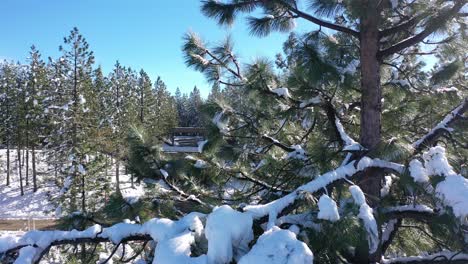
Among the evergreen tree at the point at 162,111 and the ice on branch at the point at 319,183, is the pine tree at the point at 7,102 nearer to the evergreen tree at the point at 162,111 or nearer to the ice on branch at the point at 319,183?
the evergreen tree at the point at 162,111

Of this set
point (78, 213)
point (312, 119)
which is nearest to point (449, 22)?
point (312, 119)

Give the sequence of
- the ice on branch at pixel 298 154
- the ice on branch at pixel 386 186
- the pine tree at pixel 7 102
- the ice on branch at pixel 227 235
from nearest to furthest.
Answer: the ice on branch at pixel 227 235 < the ice on branch at pixel 386 186 < the ice on branch at pixel 298 154 < the pine tree at pixel 7 102

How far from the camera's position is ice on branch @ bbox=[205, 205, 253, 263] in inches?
63.6

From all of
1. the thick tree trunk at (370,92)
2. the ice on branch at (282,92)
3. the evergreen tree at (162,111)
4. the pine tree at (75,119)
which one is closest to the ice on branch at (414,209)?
the thick tree trunk at (370,92)

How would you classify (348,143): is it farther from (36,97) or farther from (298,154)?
Answer: (36,97)

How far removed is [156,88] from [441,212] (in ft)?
134

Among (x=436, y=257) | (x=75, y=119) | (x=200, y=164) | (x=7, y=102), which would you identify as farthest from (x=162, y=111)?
(x=436, y=257)

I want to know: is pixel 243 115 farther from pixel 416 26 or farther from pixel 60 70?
pixel 60 70

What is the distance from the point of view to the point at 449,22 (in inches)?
115

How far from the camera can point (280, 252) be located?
1442mm

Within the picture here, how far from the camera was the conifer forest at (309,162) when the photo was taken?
1874mm

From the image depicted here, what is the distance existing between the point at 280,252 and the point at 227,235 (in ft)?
0.99

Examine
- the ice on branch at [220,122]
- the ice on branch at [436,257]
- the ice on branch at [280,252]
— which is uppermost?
the ice on branch at [220,122]

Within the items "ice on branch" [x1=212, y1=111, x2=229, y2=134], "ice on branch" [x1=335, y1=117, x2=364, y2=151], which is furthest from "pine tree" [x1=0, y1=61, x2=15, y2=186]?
"ice on branch" [x1=335, y1=117, x2=364, y2=151]
